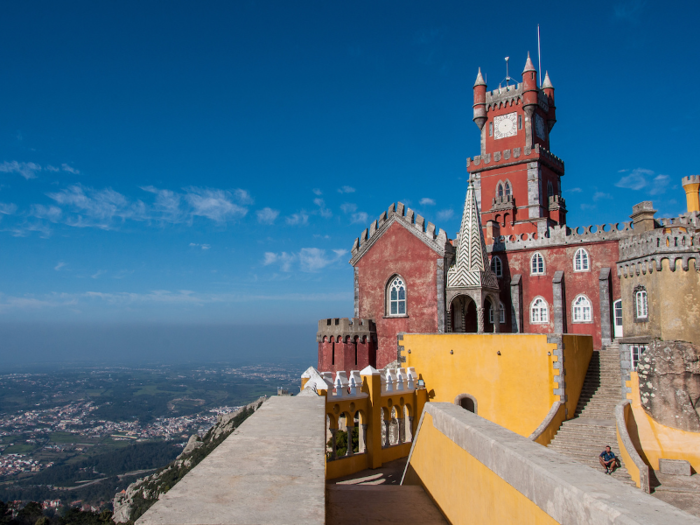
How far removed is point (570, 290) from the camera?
27875 mm

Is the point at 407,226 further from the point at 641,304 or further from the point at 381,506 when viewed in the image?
the point at 381,506

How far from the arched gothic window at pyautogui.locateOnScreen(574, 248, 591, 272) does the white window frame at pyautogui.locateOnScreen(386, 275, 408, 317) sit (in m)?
9.10

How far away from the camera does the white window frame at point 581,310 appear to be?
27.2 m

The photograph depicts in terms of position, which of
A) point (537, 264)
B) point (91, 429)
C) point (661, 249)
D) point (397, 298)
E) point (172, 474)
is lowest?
point (91, 429)

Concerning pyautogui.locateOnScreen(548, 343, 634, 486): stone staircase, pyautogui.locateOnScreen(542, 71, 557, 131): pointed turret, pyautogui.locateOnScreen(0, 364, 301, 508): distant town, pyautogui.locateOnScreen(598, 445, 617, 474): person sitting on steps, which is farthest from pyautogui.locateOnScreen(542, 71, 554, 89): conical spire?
pyautogui.locateOnScreen(0, 364, 301, 508): distant town

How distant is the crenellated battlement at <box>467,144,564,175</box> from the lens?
37.3m

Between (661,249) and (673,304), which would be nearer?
(673,304)

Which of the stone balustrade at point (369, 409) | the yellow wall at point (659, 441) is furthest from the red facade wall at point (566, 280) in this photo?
the stone balustrade at point (369, 409)

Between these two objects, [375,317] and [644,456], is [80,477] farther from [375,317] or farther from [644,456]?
[644,456]

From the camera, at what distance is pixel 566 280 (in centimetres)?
2800

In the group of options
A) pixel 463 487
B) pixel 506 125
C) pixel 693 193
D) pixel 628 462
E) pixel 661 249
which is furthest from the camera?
pixel 506 125

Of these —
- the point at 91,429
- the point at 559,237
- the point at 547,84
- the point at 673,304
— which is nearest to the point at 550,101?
the point at 547,84

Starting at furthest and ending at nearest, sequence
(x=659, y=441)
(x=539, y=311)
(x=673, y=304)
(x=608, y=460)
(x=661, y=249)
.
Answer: (x=539, y=311), (x=661, y=249), (x=673, y=304), (x=659, y=441), (x=608, y=460)

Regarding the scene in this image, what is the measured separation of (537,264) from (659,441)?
41.2ft
